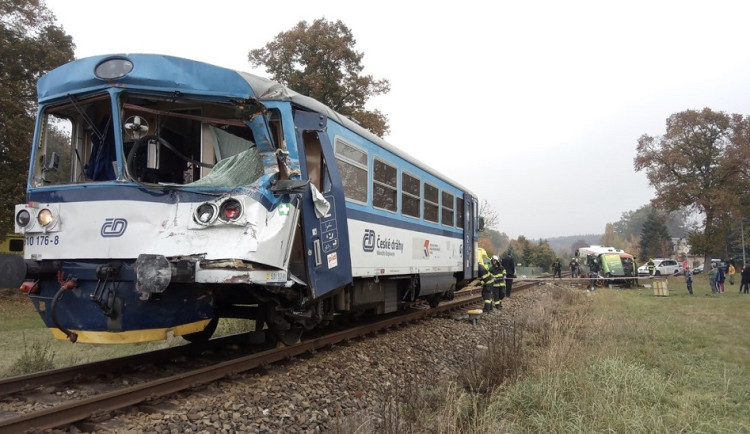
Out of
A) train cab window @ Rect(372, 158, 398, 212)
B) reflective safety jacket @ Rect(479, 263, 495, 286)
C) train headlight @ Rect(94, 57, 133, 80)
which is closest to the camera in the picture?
train headlight @ Rect(94, 57, 133, 80)

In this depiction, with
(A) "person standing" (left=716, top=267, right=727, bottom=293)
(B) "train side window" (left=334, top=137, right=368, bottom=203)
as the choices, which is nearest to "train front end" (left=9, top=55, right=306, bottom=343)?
(B) "train side window" (left=334, top=137, right=368, bottom=203)

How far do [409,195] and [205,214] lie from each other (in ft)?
16.4

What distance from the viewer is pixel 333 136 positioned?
21.8 feet

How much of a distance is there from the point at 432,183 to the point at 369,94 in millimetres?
13978

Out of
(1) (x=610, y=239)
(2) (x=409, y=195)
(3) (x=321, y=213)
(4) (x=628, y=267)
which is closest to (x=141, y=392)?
(3) (x=321, y=213)

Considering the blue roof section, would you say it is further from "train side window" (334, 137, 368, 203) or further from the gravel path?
the gravel path

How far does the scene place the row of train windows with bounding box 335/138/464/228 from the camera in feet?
23.1

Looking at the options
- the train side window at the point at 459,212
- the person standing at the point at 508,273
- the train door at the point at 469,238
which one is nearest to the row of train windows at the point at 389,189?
the train side window at the point at 459,212

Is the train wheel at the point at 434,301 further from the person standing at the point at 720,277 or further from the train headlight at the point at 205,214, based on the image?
the person standing at the point at 720,277

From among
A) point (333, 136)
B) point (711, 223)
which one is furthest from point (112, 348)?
point (711, 223)

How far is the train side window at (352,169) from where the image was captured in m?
6.85

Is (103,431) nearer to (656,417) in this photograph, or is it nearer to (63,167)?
(63,167)

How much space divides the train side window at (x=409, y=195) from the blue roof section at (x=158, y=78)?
4202 millimetres

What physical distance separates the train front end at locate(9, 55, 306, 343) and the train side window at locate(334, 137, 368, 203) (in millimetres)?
1364
